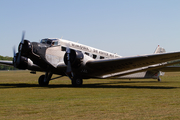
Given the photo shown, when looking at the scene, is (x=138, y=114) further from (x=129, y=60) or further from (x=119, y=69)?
(x=119, y=69)

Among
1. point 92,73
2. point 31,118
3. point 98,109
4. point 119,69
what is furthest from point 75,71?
point 31,118

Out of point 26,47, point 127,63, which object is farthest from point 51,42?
point 127,63

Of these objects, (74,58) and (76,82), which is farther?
(76,82)

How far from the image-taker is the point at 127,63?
674 inches

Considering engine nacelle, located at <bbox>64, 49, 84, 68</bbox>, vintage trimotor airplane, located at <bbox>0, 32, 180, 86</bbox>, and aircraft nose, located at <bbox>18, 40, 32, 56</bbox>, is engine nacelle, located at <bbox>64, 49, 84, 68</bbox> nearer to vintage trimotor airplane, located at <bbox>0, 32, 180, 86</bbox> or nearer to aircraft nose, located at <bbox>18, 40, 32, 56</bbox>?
vintage trimotor airplane, located at <bbox>0, 32, 180, 86</bbox>

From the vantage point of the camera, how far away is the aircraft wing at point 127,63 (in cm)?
1490

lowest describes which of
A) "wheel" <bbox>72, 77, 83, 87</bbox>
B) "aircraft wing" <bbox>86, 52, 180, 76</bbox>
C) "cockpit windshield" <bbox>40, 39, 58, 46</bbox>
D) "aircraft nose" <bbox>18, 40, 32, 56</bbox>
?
"wheel" <bbox>72, 77, 83, 87</bbox>

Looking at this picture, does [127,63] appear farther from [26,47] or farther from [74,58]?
[26,47]

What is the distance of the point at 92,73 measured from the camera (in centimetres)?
1878

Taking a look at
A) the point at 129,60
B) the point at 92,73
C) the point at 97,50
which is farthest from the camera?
the point at 97,50

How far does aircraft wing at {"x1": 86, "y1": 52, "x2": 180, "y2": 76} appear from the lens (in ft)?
48.9

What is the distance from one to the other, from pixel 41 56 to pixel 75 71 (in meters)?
2.89

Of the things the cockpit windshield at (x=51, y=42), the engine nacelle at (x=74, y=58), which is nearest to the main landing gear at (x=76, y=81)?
the engine nacelle at (x=74, y=58)

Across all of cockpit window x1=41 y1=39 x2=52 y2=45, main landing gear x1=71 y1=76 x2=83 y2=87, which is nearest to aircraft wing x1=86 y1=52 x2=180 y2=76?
main landing gear x1=71 y1=76 x2=83 y2=87
